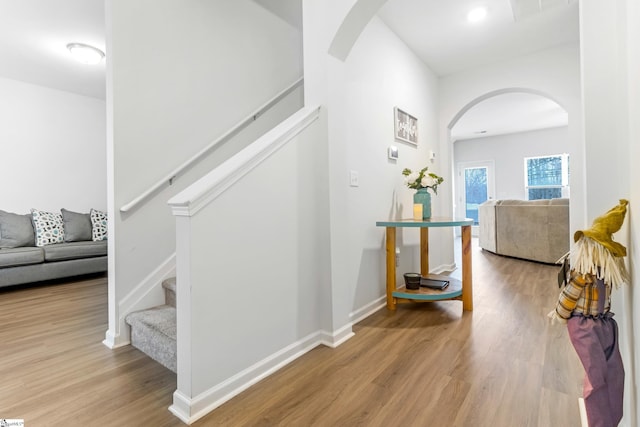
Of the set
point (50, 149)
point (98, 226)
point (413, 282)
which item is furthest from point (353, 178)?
point (50, 149)

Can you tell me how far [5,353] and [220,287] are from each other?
5.34ft

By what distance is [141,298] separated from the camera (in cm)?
211

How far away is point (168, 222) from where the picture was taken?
2.32 metres

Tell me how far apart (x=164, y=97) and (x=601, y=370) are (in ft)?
8.98

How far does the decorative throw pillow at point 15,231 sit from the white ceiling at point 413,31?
73.4 inches

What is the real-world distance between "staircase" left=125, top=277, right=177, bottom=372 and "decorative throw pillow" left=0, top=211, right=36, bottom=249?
9.38 ft

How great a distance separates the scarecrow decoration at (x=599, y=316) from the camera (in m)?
0.88

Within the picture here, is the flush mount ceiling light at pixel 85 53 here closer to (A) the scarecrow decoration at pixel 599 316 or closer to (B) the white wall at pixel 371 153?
(B) the white wall at pixel 371 153

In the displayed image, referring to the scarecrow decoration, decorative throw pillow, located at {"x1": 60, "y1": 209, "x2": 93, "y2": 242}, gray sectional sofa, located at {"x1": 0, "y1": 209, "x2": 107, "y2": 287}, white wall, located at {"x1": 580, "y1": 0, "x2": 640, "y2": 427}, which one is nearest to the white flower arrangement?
white wall, located at {"x1": 580, "y1": 0, "x2": 640, "y2": 427}

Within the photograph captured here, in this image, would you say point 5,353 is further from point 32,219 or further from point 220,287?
point 32,219

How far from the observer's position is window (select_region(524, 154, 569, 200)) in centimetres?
720

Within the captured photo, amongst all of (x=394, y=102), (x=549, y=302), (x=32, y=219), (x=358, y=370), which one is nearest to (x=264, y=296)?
(x=358, y=370)

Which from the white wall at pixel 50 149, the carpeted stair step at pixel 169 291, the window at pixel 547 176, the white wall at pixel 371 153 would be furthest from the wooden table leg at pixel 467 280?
the window at pixel 547 176

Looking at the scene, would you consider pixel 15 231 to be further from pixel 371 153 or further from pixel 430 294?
pixel 430 294
